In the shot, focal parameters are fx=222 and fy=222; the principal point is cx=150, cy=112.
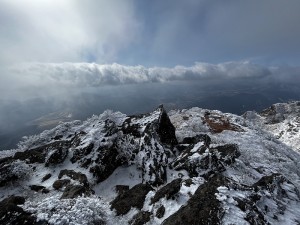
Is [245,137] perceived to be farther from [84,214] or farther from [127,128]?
[84,214]

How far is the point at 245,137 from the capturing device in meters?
49.5

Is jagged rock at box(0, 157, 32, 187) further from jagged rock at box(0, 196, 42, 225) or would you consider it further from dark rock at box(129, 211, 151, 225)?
dark rock at box(129, 211, 151, 225)

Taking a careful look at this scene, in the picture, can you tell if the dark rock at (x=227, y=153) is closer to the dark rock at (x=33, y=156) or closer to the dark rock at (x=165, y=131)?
the dark rock at (x=165, y=131)

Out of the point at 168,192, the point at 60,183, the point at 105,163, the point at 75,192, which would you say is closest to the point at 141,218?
the point at 168,192

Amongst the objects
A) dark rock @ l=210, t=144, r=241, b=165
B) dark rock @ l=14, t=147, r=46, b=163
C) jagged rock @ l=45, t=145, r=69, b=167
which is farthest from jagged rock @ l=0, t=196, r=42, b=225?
dark rock @ l=210, t=144, r=241, b=165

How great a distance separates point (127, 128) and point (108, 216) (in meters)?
20.2

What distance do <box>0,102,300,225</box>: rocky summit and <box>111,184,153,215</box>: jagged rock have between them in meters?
0.11

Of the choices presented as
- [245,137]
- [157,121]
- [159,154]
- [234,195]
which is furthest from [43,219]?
[245,137]

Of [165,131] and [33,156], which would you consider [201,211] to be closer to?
[165,131]

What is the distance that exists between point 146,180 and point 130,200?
5708 millimetres

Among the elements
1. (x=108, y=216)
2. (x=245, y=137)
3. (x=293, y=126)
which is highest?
(x=108, y=216)

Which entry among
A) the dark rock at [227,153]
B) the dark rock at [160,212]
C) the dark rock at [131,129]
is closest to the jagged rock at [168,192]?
the dark rock at [160,212]

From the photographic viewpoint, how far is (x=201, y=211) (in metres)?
17.9

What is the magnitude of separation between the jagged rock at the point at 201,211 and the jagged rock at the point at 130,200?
546cm
